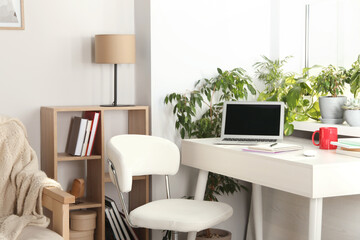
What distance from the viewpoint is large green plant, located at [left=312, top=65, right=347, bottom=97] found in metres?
3.12

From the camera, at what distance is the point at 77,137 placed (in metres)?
3.24

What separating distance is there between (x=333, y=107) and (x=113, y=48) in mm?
1305

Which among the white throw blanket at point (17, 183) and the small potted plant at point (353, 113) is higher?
the small potted plant at point (353, 113)

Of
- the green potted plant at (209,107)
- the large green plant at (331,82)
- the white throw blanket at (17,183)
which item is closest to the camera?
the white throw blanket at (17,183)

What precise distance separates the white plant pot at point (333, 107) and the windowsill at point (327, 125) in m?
0.06

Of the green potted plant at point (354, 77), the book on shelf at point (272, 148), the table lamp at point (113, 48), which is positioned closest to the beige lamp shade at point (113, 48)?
the table lamp at point (113, 48)

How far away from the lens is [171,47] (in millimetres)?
3434

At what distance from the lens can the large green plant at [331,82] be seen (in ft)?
10.2

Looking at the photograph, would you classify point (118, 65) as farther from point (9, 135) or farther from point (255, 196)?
point (255, 196)

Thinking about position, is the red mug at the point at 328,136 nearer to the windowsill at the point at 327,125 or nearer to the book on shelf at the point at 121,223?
the windowsill at the point at 327,125

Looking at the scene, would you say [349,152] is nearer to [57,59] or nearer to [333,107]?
[333,107]

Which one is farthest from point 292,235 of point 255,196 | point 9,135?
point 9,135

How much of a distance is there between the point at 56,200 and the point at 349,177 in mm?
1289

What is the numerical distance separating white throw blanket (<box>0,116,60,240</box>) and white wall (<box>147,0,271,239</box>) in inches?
34.9
